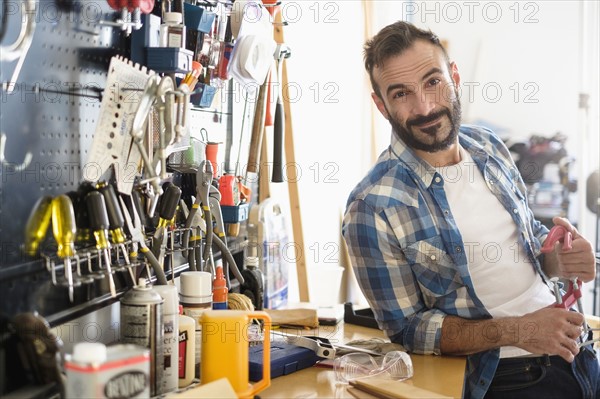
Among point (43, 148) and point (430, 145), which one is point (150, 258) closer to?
point (43, 148)

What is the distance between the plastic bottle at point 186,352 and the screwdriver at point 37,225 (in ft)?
0.97

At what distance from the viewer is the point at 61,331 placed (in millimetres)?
1257

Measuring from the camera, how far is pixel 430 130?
6.08ft

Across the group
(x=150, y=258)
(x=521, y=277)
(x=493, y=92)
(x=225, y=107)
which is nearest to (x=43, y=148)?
(x=150, y=258)

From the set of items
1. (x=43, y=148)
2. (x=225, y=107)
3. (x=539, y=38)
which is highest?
(x=539, y=38)

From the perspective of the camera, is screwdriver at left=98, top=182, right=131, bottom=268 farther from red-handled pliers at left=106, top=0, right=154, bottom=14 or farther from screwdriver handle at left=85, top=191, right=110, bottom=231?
red-handled pliers at left=106, top=0, right=154, bottom=14

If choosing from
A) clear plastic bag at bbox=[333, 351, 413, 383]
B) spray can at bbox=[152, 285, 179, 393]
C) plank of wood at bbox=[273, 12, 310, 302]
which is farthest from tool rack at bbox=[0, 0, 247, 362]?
plank of wood at bbox=[273, 12, 310, 302]

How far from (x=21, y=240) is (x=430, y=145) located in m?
1.08

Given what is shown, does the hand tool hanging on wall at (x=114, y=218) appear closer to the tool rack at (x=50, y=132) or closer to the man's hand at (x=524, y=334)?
the tool rack at (x=50, y=132)

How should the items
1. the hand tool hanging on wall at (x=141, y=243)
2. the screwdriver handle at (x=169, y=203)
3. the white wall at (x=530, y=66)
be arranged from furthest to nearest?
the white wall at (x=530, y=66)
the screwdriver handle at (x=169, y=203)
the hand tool hanging on wall at (x=141, y=243)

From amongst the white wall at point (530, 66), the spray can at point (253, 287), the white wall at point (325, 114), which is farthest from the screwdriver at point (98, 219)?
the white wall at point (530, 66)

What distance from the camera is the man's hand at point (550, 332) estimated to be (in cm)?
163

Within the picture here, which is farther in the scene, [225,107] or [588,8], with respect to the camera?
[588,8]

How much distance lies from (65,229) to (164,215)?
0.32 m
